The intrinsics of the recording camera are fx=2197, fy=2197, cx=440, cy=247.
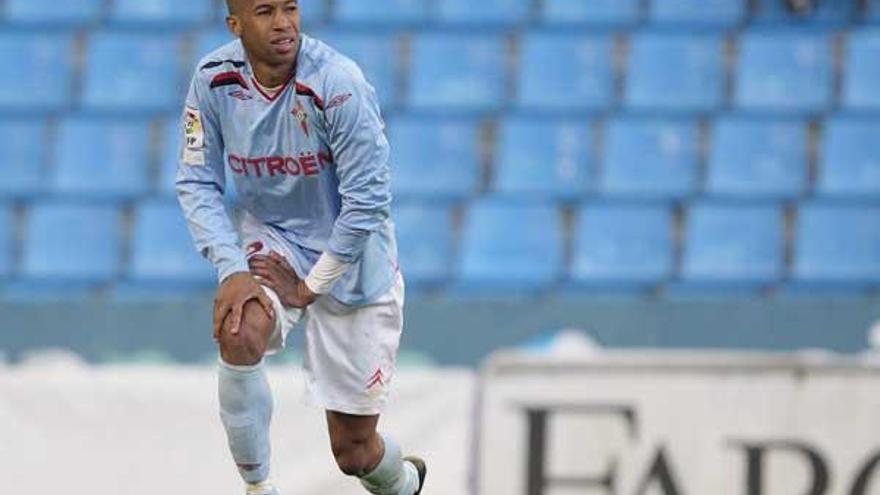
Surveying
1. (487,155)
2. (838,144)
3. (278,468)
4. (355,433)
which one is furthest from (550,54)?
(355,433)

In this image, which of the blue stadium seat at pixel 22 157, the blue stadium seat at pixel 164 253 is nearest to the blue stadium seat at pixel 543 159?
the blue stadium seat at pixel 164 253

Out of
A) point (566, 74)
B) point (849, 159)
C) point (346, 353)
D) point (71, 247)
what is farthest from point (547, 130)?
point (346, 353)

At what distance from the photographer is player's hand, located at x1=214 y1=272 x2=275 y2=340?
18.0ft

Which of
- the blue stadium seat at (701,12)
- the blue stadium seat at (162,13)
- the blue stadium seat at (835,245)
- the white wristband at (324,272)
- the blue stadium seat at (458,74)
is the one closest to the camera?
the white wristband at (324,272)

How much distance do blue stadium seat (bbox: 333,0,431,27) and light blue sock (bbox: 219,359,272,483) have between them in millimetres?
5879

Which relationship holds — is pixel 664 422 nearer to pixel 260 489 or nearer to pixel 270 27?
pixel 260 489

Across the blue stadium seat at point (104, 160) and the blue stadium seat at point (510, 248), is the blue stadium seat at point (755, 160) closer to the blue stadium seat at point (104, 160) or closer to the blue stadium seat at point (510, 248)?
the blue stadium seat at point (510, 248)

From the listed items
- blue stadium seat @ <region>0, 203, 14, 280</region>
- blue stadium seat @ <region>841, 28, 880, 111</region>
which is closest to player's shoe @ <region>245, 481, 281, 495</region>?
blue stadium seat @ <region>0, 203, 14, 280</region>

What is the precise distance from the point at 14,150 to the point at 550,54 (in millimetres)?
2753

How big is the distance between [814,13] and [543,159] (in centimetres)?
176

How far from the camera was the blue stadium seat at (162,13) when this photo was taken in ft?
38.2

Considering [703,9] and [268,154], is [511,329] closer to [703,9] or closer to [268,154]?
[703,9]

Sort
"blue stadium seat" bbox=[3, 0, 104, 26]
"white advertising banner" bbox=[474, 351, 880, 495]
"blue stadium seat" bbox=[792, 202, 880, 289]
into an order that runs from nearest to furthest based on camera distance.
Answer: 1. "white advertising banner" bbox=[474, 351, 880, 495]
2. "blue stadium seat" bbox=[792, 202, 880, 289]
3. "blue stadium seat" bbox=[3, 0, 104, 26]

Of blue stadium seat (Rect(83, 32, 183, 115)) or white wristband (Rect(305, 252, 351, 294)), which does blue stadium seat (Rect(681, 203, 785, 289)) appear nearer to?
blue stadium seat (Rect(83, 32, 183, 115))
